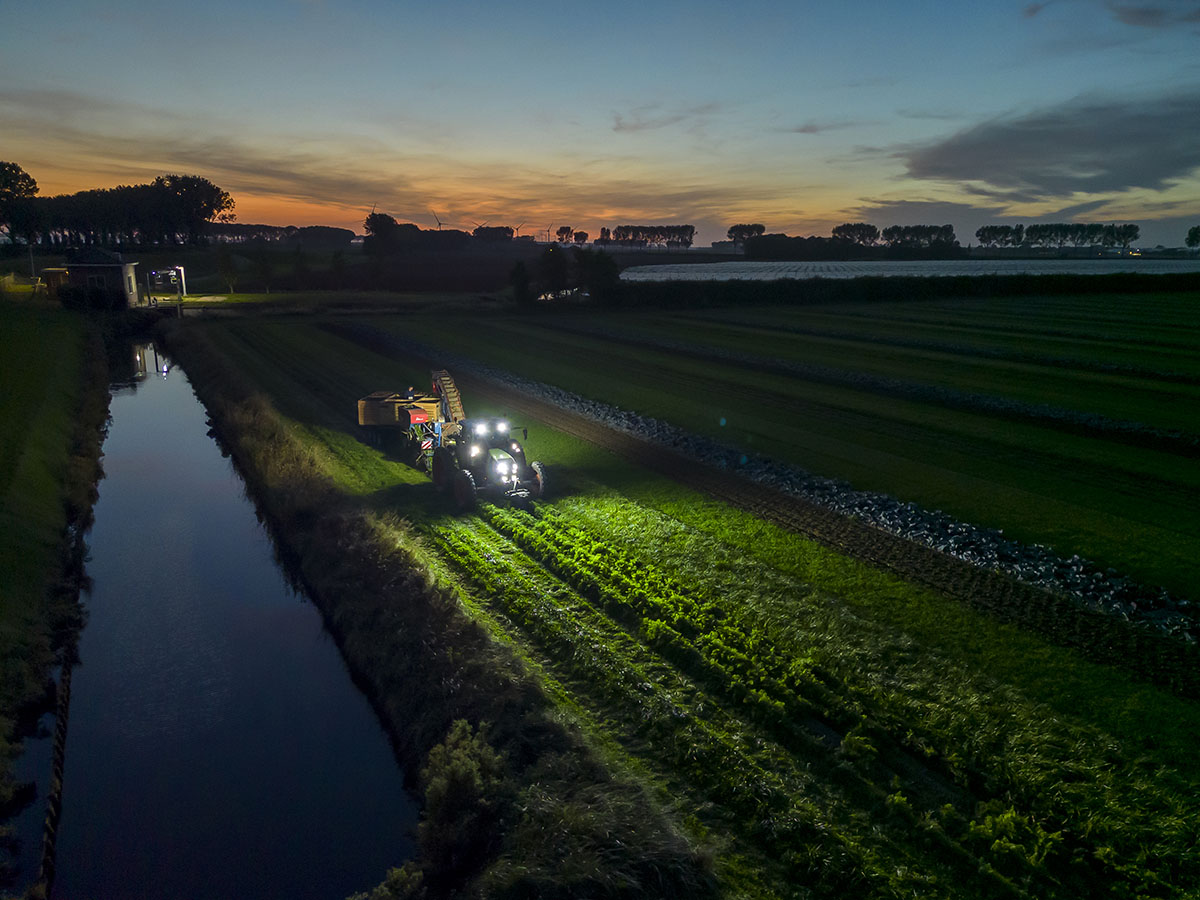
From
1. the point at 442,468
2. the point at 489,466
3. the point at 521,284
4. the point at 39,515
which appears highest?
the point at 521,284

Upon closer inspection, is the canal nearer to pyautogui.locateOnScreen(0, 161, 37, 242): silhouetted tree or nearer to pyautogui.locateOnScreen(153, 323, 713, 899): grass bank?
pyautogui.locateOnScreen(153, 323, 713, 899): grass bank

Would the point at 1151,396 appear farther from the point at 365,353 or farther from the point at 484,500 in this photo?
the point at 365,353

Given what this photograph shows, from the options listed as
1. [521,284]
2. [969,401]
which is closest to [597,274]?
[521,284]

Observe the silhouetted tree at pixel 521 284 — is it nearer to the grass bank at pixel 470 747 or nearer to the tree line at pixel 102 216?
the grass bank at pixel 470 747

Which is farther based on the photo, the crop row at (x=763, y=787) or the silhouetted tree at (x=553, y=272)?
the silhouetted tree at (x=553, y=272)

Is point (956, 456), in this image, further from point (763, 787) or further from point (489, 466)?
Answer: point (763, 787)

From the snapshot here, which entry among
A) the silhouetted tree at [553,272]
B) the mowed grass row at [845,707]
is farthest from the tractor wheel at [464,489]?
the silhouetted tree at [553,272]

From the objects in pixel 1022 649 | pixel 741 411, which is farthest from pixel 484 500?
pixel 741 411
